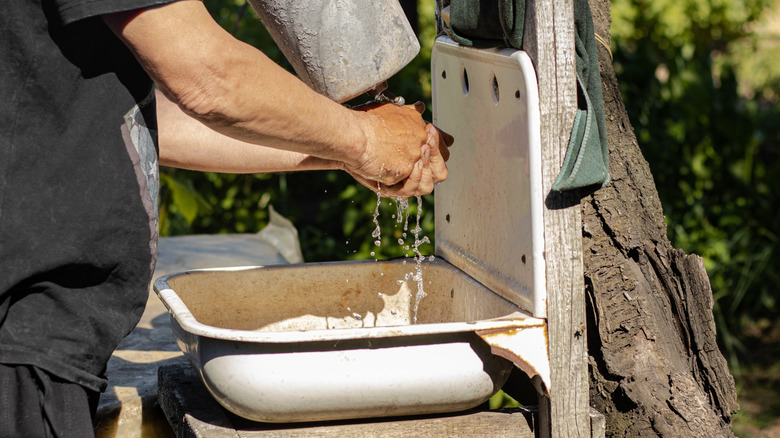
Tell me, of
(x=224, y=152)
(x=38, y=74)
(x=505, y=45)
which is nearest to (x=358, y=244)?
(x=224, y=152)

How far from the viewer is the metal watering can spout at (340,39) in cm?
149

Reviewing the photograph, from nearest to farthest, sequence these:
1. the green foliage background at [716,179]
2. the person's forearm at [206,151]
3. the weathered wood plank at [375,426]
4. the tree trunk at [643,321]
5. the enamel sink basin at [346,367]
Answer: the enamel sink basin at [346,367]
the weathered wood plank at [375,426]
the tree trunk at [643,321]
the person's forearm at [206,151]
the green foliage background at [716,179]

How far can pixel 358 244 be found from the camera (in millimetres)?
4457

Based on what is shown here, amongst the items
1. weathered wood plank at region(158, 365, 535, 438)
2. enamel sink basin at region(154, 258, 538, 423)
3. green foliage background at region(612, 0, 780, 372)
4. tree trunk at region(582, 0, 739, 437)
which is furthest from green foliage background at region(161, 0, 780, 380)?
enamel sink basin at region(154, 258, 538, 423)

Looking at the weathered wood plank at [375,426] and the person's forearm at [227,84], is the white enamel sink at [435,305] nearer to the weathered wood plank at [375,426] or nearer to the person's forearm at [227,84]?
the weathered wood plank at [375,426]

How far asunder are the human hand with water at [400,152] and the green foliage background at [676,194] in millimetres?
2372

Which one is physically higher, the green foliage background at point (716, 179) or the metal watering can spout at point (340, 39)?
the metal watering can spout at point (340, 39)

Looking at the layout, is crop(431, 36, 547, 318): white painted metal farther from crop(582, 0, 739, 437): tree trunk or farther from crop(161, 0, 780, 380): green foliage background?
crop(161, 0, 780, 380): green foliage background

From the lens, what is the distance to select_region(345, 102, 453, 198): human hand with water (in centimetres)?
158

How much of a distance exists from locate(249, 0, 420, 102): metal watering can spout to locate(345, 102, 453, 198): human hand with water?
8 centimetres

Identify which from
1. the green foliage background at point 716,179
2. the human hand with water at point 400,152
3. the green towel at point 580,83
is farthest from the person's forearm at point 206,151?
the green foliage background at point 716,179

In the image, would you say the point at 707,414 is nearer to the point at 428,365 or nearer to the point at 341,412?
the point at 428,365

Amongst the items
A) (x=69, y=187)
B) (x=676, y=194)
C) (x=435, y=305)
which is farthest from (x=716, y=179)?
(x=69, y=187)

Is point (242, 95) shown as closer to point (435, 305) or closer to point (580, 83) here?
point (580, 83)
